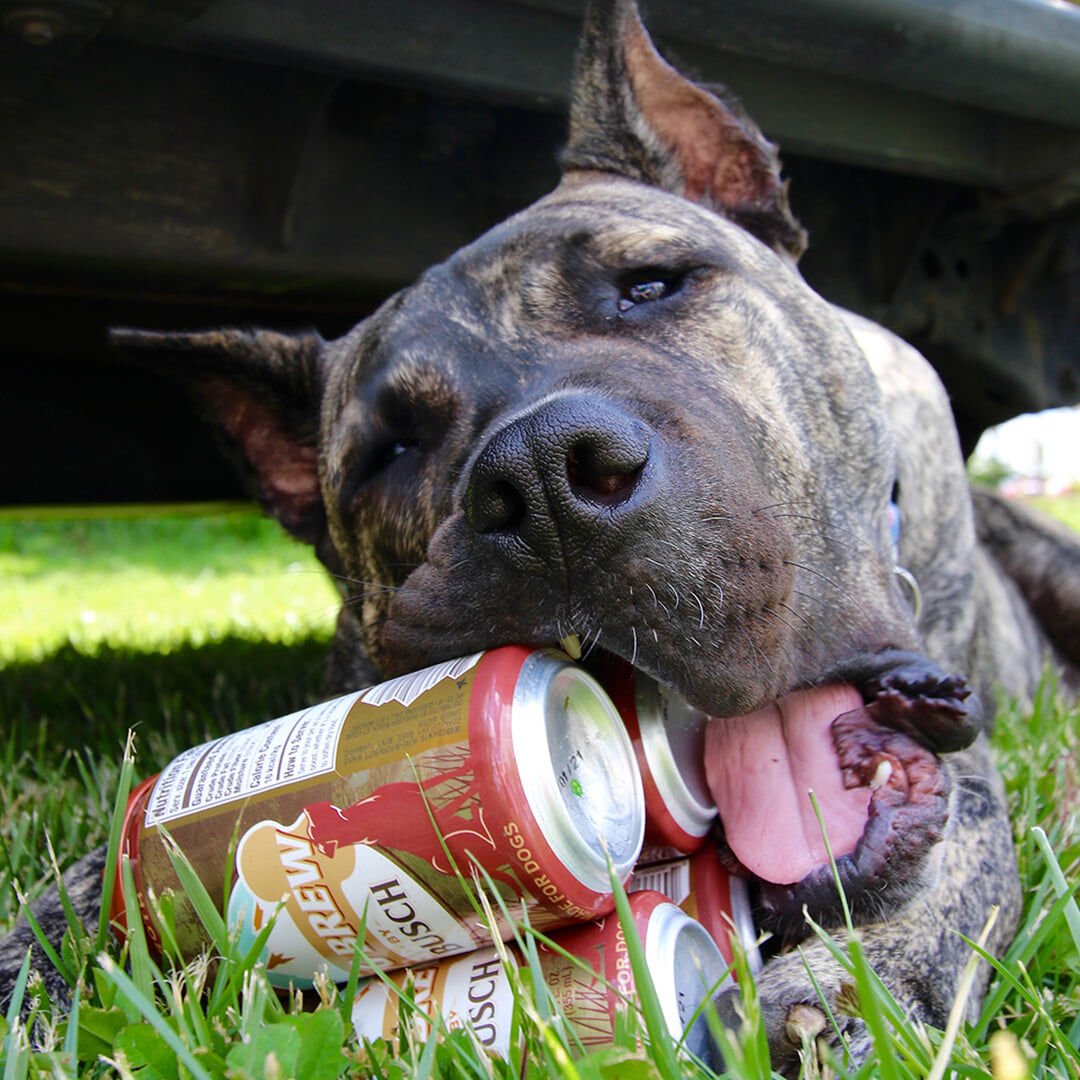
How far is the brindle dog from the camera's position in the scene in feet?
5.92

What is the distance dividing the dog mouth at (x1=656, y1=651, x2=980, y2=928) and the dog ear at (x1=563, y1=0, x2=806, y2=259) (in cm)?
130

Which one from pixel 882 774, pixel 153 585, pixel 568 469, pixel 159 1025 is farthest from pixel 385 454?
pixel 153 585

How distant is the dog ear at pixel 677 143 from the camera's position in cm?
296

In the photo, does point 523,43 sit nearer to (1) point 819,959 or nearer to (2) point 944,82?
(2) point 944,82

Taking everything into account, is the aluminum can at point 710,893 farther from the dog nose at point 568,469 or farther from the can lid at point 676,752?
the dog nose at point 568,469

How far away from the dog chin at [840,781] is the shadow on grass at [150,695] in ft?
4.99

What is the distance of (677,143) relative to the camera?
10.1 feet

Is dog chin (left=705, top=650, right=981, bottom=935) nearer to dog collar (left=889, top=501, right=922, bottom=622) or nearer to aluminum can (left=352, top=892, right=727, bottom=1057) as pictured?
aluminum can (left=352, top=892, right=727, bottom=1057)

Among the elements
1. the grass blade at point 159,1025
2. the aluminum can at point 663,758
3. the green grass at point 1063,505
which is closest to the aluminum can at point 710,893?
the aluminum can at point 663,758

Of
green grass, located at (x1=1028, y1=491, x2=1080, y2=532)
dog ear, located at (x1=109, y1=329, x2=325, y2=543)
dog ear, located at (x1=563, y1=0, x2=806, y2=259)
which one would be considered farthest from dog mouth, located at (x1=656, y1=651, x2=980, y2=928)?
green grass, located at (x1=1028, y1=491, x2=1080, y2=532)

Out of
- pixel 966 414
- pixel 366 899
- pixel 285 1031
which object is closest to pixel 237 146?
pixel 366 899

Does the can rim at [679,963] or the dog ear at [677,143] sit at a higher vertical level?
the dog ear at [677,143]

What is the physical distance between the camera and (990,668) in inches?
144

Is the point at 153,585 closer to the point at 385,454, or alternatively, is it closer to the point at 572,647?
the point at 385,454
